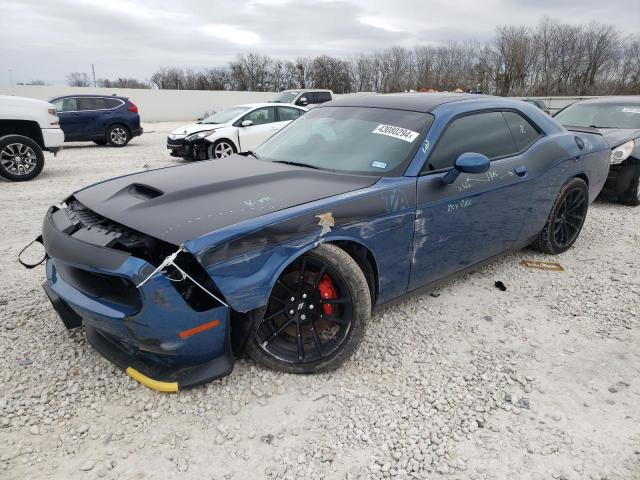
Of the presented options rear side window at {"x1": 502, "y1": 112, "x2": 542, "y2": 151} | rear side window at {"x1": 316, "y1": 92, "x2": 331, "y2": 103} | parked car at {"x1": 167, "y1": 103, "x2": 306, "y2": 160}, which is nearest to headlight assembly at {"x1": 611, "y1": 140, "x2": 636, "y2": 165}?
rear side window at {"x1": 502, "y1": 112, "x2": 542, "y2": 151}

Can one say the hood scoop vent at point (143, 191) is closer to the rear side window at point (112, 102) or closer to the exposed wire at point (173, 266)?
the exposed wire at point (173, 266)

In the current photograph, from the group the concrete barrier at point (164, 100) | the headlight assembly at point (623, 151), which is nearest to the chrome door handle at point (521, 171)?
the headlight assembly at point (623, 151)

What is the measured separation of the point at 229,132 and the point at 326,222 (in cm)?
839

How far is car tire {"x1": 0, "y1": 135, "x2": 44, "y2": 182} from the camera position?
312 inches

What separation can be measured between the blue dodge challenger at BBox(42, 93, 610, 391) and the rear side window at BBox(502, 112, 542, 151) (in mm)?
92

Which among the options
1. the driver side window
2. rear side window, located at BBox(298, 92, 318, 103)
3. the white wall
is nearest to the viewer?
the driver side window

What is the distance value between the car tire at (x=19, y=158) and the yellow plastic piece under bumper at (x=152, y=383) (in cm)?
742

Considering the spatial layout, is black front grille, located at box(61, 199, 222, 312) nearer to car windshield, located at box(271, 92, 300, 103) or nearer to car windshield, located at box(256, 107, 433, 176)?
car windshield, located at box(256, 107, 433, 176)

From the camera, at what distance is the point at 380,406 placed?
2.36m

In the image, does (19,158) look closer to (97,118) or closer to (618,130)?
(97,118)

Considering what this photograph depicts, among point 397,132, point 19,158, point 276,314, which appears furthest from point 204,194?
point 19,158

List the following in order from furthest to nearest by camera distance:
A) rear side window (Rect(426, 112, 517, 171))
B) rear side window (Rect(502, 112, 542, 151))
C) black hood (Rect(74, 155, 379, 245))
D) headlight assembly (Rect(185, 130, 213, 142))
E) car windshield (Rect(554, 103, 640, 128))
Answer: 1. headlight assembly (Rect(185, 130, 213, 142))
2. car windshield (Rect(554, 103, 640, 128))
3. rear side window (Rect(502, 112, 542, 151))
4. rear side window (Rect(426, 112, 517, 171))
5. black hood (Rect(74, 155, 379, 245))

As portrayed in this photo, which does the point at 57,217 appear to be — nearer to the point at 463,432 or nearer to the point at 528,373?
the point at 463,432

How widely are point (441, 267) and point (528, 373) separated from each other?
849 millimetres
